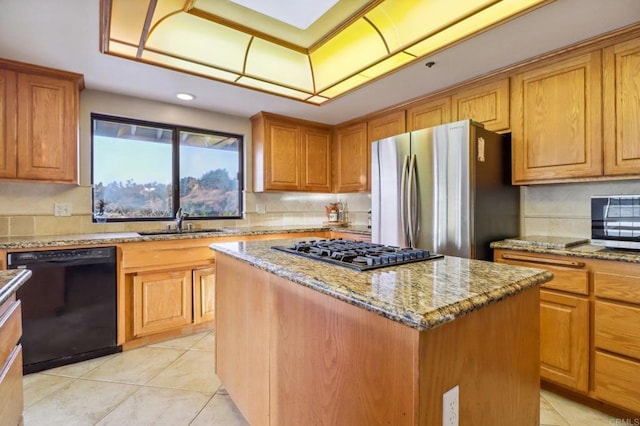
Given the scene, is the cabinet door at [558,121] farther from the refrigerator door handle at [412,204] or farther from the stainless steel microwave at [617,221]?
the refrigerator door handle at [412,204]

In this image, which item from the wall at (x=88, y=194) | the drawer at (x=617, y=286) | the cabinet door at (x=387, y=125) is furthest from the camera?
the cabinet door at (x=387, y=125)

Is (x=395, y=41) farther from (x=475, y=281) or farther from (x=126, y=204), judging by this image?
(x=126, y=204)

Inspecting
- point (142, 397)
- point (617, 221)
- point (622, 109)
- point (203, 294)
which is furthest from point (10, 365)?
point (622, 109)

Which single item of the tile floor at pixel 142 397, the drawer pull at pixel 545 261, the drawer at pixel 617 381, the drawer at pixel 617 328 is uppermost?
the drawer pull at pixel 545 261

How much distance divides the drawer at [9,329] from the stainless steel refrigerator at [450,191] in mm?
2348

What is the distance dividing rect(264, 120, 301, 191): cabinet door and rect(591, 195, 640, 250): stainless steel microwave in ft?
9.06

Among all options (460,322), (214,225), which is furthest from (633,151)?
(214,225)

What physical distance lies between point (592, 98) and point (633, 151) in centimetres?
42

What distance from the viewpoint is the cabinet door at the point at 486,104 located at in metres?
2.46

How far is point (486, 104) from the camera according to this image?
2580 millimetres

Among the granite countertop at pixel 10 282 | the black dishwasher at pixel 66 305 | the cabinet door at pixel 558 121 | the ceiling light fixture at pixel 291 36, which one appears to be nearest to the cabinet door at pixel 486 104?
the cabinet door at pixel 558 121

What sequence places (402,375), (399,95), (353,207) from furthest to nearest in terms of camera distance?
1. (353,207)
2. (399,95)
3. (402,375)

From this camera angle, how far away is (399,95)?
3.04 m

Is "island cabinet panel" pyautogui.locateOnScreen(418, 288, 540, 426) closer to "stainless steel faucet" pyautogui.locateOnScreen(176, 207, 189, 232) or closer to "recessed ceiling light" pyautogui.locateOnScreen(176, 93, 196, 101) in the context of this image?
"stainless steel faucet" pyautogui.locateOnScreen(176, 207, 189, 232)
